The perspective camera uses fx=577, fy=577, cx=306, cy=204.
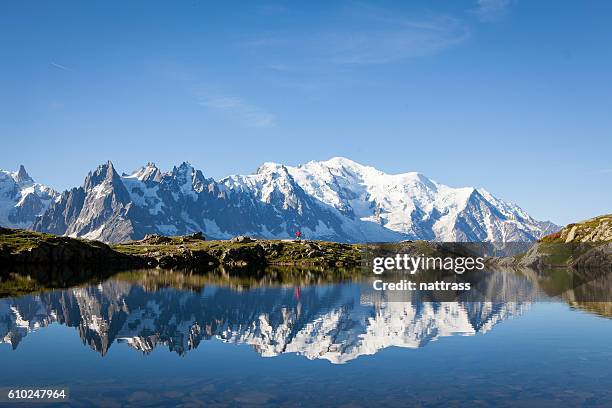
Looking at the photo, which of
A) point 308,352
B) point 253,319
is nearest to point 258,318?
point 253,319

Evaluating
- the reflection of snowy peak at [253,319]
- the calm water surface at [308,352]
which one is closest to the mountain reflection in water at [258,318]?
→ the reflection of snowy peak at [253,319]

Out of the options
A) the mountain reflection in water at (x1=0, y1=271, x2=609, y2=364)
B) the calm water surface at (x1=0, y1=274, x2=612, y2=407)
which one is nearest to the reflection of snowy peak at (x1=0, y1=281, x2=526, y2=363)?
the mountain reflection in water at (x1=0, y1=271, x2=609, y2=364)

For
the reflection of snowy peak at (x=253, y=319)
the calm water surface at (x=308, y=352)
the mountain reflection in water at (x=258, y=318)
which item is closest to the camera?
the calm water surface at (x=308, y=352)

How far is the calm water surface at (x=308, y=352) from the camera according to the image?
44.0 metres

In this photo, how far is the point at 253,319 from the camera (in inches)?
3455

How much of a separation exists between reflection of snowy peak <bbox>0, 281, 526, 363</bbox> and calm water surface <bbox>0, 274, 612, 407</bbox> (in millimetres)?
265

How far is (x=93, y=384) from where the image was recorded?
46.9 metres

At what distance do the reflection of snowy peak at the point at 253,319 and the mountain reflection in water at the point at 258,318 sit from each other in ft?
0.42

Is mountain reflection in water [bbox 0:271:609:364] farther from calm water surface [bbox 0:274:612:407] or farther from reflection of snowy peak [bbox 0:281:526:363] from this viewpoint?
calm water surface [bbox 0:274:612:407]

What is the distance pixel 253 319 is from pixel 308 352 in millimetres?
27841

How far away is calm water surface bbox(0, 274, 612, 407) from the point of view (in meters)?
44.0

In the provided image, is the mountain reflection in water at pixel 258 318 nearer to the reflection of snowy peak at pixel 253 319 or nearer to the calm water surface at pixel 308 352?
the reflection of snowy peak at pixel 253 319

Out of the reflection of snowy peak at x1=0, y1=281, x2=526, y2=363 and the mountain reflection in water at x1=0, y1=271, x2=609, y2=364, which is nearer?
the reflection of snowy peak at x1=0, y1=281, x2=526, y2=363

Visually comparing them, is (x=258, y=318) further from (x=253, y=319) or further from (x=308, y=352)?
(x=308, y=352)
